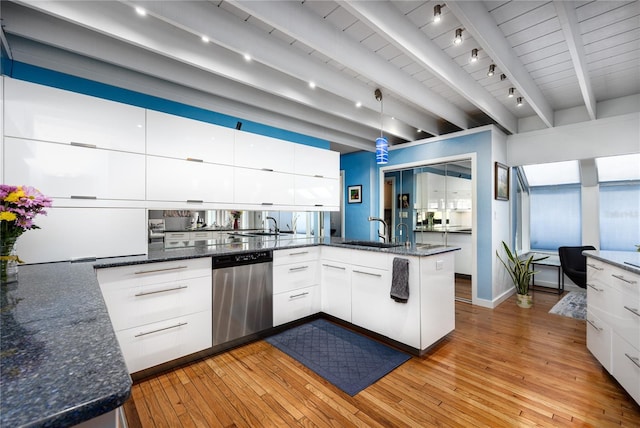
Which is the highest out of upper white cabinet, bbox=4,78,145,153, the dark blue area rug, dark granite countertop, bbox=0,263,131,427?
upper white cabinet, bbox=4,78,145,153

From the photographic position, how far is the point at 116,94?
2.76 m

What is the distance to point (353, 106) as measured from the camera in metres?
3.92

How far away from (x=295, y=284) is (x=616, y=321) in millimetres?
2729

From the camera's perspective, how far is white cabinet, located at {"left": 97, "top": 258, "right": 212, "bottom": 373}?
84.2 inches

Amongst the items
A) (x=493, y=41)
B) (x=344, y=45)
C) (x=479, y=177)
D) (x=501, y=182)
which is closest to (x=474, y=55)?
(x=493, y=41)

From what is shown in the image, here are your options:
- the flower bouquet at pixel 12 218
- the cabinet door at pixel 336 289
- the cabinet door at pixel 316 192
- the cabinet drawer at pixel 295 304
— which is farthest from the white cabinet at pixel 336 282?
the flower bouquet at pixel 12 218

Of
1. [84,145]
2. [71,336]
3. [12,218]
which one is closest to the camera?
[71,336]

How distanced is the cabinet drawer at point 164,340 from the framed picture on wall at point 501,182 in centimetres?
420

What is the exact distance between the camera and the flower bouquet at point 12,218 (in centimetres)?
146

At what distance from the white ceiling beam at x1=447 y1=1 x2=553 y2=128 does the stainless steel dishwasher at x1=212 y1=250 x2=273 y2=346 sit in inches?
101

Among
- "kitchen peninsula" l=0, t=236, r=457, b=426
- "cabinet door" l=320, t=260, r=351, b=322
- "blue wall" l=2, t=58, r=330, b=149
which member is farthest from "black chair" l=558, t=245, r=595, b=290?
"blue wall" l=2, t=58, r=330, b=149

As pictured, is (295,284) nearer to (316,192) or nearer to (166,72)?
(316,192)

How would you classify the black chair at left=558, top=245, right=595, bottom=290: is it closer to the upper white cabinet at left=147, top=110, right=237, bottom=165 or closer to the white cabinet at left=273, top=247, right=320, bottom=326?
the white cabinet at left=273, top=247, right=320, bottom=326

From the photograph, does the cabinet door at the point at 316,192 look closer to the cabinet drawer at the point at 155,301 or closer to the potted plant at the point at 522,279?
the cabinet drawer at the point at 155,301
